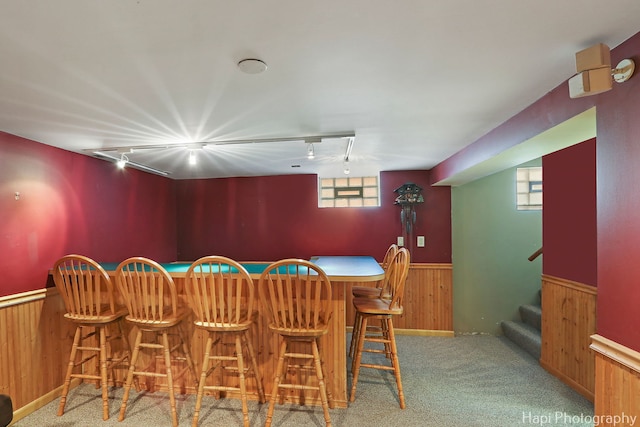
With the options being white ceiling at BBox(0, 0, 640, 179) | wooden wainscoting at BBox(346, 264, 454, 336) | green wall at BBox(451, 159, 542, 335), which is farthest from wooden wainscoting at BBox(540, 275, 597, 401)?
white ceiling at BBox(0, 0, 640, 179)

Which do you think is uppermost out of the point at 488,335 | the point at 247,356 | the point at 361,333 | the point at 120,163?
the point at 120,163

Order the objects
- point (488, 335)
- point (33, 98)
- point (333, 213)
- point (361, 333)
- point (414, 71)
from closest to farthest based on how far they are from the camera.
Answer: point (414, 71)
point (33, 98)
point (361, 333)
point (488, 335)
point (333, 213)

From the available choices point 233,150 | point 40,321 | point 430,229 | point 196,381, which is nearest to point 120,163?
point 233,150

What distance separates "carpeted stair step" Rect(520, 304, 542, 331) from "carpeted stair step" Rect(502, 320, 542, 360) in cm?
5

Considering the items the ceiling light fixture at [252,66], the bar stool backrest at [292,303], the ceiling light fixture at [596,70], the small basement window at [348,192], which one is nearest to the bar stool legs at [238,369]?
the bar stool backrest at [292,303]

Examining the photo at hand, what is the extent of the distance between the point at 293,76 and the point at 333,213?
9.34 ft

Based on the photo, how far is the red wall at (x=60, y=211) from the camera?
90.2 inches

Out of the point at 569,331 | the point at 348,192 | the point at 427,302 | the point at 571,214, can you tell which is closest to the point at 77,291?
the point at 348,192

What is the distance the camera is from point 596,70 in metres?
1.16

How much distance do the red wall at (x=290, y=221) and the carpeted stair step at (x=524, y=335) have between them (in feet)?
3.57

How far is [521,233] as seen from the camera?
12.8 ft

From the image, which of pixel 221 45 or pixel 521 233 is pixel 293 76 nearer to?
pixel 221 45

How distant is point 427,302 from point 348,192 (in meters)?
1.81

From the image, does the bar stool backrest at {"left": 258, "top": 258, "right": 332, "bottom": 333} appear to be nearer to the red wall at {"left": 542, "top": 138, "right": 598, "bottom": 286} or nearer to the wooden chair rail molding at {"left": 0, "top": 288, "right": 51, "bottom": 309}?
the wooden chair rail molding at {"left": 0, "top": 288, "right": 51, "bottom": 309}
